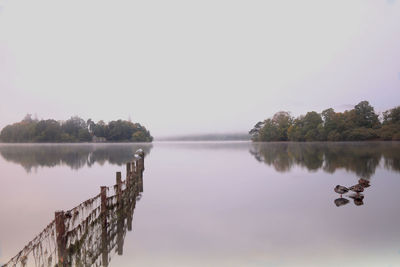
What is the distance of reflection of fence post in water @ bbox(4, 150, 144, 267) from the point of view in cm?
475

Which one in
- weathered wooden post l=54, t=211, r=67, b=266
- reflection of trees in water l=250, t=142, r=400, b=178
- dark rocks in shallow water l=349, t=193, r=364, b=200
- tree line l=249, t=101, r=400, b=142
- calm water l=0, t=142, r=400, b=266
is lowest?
calm water l=0, t=142, r=400, b=266

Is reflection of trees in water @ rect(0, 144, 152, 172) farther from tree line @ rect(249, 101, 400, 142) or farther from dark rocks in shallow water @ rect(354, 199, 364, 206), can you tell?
tree line @ rect(249, 101, 400, 142)

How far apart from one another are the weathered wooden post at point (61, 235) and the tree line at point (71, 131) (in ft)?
437

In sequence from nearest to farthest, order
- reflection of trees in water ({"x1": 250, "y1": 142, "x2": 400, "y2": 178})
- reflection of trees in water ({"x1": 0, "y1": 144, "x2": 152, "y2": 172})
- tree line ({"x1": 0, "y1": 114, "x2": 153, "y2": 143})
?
reflection of trees in water ({"x1": 250, "y1": 142, "x2": 400, "y2": 178}) < reflection of trees in water ({"x1": 0, "y1": 144, "x2": 152, "y2": 172}) < tree line ({"x1": 0, "y1": 114, "x2": 153, "y2": 143})

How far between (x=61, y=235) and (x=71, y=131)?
454 ft

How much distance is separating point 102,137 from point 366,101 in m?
108

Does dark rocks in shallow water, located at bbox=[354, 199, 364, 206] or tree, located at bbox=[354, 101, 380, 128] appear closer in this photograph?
dark rocks in shallow water, located at bbox=[354, 199, 364, 206]

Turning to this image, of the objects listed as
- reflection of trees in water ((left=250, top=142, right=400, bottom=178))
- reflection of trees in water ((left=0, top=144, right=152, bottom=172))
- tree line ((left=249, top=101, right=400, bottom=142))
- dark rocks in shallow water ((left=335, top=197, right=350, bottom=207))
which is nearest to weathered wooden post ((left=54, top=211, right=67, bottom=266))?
dark rocks in shallow water ((left=335, top=197, right=350, bottom=207))

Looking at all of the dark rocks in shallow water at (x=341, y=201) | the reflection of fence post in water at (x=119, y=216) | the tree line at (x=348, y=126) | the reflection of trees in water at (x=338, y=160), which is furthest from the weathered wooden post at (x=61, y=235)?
the tree line at (x=348, y=126)

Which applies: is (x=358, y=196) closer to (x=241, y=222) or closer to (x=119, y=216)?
(x=241, y=222)

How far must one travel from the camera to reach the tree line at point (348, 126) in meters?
76.6

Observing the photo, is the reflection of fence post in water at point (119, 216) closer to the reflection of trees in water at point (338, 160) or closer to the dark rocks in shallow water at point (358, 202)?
the dark rocks in shallow water at point (358, 202)

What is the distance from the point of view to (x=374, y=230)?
29.2 ft

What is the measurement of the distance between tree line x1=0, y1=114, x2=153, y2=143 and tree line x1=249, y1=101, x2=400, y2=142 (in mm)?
74891
